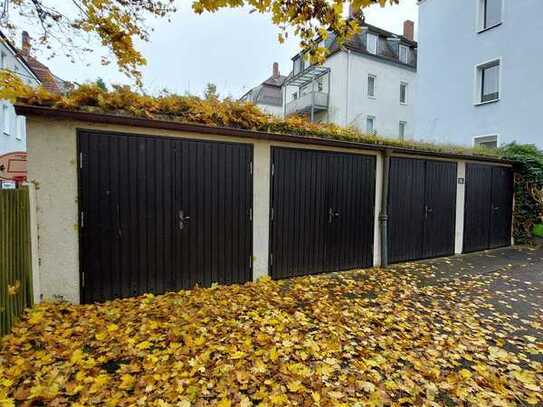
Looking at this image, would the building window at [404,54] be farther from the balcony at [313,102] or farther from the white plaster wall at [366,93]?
the balcony at [313,102]

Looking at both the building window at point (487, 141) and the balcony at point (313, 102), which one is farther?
the balcony at point (313, 102)

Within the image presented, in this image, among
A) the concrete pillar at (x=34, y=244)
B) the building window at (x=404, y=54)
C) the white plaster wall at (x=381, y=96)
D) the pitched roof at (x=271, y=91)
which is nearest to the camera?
the concrete pillar at (x=34, y=244)

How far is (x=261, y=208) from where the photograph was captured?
15.0 ft

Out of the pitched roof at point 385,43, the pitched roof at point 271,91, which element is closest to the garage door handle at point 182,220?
the pitched roof at point 385,43

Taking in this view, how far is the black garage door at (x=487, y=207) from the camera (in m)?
6.80

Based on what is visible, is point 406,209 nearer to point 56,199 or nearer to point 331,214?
point 331,214

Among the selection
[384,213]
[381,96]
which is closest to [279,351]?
[384,213]

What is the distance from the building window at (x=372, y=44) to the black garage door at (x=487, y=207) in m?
12.1

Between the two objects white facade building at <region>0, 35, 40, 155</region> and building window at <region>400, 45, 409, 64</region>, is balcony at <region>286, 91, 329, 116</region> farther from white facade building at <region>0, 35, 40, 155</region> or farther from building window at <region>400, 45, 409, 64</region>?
white facade building at <region>0, 35, 40, 155</region>

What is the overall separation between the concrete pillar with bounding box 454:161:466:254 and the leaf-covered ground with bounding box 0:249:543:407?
2.65m

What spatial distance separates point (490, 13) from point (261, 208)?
12404 mm

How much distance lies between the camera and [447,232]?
6.48 m

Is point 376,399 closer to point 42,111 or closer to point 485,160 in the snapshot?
point 42,111

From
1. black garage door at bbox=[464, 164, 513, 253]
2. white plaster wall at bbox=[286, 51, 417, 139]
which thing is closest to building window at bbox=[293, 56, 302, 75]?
white plaster wall at bbox=[286, 51, 417, 139]
